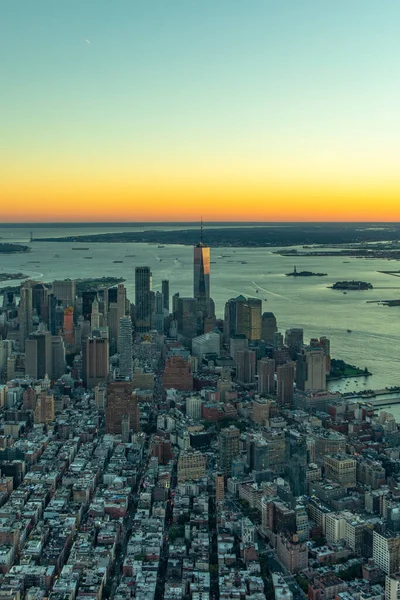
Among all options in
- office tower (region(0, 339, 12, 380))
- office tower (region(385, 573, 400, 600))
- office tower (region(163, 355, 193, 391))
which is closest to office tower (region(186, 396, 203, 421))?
office tower (region(163, 355, 193, 391))

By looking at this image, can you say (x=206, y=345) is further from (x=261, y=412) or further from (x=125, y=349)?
(x=261, y=412)

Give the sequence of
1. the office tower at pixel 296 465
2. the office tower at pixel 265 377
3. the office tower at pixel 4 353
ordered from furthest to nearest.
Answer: the office tower at pixel 4 353, the office tower at pixel 265 377, the office tower at pixel 296 465

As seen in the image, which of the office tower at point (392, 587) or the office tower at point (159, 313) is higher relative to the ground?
the office tower at point (159, 313)

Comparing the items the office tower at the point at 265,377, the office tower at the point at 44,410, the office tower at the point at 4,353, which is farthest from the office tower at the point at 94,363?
the office tower at the point at 265,377

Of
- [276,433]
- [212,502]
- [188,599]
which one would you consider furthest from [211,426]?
[188,599]

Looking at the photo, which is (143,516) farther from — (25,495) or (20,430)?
(20,430)

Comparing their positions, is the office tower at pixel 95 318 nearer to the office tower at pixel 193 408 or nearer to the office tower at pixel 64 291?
the office tower at pixel 64 291

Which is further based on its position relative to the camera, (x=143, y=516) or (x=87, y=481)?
(x=87, y=481)
